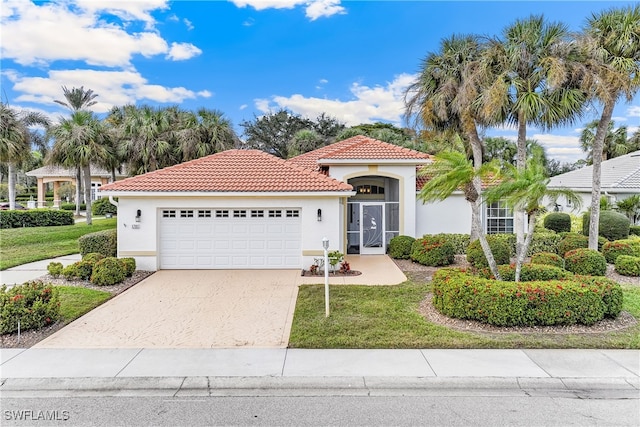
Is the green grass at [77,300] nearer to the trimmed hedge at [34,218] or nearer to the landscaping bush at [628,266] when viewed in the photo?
the landscaping bush at [628,266]

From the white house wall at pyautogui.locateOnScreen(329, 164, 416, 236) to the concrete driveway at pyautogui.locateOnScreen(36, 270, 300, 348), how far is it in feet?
20.2

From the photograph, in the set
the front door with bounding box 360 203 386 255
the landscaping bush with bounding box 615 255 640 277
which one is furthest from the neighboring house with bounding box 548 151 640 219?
the front door with bounding box 360 203 386 255

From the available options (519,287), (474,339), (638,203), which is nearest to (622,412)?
(474,339)

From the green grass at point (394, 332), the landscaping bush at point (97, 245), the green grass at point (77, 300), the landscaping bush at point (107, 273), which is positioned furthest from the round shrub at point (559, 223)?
the landscaping bush at point (97, 245)

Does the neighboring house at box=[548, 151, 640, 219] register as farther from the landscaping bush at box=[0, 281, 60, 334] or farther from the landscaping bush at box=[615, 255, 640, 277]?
the landscaping bush at box=[0, 281, 60, 334]

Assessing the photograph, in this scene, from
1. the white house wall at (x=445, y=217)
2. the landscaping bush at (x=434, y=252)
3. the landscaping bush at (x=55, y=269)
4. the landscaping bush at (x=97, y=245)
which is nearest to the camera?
the landscaping bush at (x=55, y=269)

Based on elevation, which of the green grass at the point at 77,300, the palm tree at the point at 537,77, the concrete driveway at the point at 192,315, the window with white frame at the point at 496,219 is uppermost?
the palm tree at the point at 537,77

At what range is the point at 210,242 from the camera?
1331 centimetres

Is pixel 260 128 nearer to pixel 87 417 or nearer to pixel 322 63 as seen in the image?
pixel 322 63

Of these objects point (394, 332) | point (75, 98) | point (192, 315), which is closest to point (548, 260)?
point (394, 332)

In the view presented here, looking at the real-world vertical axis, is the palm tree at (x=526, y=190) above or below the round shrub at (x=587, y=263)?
above

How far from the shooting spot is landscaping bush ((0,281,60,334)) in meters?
7.06

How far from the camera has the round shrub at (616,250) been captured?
13281 millimetres

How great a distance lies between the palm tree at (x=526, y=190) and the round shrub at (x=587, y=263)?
445cm
